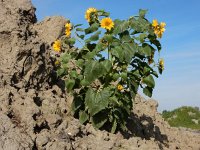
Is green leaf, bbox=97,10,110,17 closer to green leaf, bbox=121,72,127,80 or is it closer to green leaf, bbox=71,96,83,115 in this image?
green leaf, bbox=121,72,127,80

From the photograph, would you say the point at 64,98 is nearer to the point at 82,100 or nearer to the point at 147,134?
the point at 82,100

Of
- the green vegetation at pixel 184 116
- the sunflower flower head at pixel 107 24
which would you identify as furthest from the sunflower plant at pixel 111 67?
the green vegetation at pixel 184 116

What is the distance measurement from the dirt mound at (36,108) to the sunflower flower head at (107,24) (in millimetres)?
891

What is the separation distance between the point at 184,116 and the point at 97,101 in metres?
7.73

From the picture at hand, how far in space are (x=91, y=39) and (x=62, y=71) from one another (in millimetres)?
535

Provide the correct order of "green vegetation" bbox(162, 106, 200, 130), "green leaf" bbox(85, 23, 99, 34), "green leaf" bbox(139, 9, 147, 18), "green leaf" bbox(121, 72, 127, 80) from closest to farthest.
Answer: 1. "green leaf" bbox(121, 72, 127, 80)
2. "green leaf" bbox(85, 23, 99, 34)
3. "green leaf" bbox(139, 9, 147, 18)
4. "green vegetation" bbox(162, 106, 200, 130)

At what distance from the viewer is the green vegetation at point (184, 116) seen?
1223 cm

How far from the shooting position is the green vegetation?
1223 centimetres

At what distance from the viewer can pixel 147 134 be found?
6438 mm

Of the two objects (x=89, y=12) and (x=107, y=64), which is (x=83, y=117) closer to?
(x=107, y=64)

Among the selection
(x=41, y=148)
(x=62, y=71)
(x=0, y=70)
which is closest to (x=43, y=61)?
(x=62, y=71)

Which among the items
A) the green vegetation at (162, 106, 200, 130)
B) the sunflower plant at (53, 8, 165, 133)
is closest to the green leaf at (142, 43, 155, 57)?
the sunflower plant at (53, 8, 165, 133)

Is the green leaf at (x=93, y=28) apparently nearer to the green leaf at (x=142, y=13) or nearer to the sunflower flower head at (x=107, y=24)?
the sunflower flower head at (x=107, y=24)

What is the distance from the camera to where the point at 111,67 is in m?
5.44
